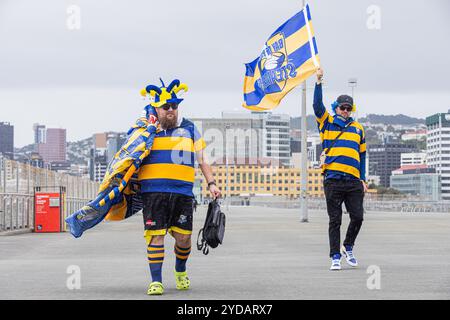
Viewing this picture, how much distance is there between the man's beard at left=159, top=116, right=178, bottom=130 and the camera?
10195 millimetres

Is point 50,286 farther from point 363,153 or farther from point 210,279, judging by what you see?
point 363,153

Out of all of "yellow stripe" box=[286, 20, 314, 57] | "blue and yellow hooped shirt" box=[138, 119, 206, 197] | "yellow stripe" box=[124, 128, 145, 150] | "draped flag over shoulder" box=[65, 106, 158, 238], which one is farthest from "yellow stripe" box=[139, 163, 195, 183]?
"yellow stripe" box=[286, 20, 314, 57]

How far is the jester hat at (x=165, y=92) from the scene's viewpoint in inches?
401

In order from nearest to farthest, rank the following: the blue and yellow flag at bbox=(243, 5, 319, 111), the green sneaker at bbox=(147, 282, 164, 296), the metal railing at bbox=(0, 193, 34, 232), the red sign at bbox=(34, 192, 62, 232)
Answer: the green sneaker at bbox=(147, 282, 164, 296), the blue and yellow flag at bbox=(243, 5, 319, 111), the metal railing at bbox=(0, 193, 34, 232), the red sign at bbox=(34, 192, 62, 232)

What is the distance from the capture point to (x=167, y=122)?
10203 mm

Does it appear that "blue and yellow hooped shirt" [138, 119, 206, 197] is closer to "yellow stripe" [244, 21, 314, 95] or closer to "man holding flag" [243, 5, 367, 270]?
"man holding flag" [243, 5, 367, 270]

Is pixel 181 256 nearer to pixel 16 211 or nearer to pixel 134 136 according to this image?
pixel 134 136

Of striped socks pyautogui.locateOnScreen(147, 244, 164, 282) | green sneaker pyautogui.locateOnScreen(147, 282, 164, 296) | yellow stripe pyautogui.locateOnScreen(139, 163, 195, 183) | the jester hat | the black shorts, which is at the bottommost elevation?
green sneaker pyautogui.locateOnScreen(147, 282, 164, 296)

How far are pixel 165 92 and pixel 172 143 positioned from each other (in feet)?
1.60

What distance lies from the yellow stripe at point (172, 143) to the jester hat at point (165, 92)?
324 millimetres

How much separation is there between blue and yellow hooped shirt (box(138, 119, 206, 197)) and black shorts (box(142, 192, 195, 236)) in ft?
0.20

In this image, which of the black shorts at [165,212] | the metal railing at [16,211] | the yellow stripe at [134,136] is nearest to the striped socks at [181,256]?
the black shorts at [165,212]

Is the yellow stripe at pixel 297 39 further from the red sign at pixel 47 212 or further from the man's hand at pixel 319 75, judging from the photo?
the red sign at pixel 47 212

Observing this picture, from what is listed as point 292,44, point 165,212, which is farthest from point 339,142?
point 165,212
